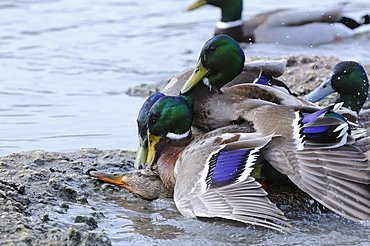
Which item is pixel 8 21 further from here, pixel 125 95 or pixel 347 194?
pixel 347 194

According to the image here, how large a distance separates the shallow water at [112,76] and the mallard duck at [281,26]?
0.88 feet

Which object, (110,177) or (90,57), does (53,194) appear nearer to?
(110,177)

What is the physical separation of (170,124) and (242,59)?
35.3 inches

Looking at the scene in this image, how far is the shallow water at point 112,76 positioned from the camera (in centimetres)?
487

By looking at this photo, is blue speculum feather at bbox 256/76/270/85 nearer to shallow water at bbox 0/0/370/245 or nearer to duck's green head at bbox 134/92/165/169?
duck's green head at bbox 134/92/165/169

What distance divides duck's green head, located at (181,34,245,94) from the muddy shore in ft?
2.95

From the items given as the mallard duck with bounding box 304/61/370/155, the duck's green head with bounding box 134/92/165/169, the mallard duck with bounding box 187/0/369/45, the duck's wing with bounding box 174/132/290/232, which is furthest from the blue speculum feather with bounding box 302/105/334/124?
the mallard duck with bounding box 187/0/369/45

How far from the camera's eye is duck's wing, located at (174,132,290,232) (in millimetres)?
4738

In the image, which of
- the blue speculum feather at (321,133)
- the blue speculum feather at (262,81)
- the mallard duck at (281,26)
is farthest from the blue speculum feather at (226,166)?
the mallard duck at (281,26)

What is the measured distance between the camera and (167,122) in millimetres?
5699

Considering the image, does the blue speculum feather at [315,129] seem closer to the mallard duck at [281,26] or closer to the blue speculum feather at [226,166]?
the blue speculum feather at [226,166]

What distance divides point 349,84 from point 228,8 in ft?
19.9

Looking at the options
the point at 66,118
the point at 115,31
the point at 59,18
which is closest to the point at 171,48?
the point at 115,31

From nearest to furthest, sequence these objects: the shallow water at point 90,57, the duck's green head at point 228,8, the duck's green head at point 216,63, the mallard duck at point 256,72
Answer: the duck's green head at point 216,63, the mallard duck at point 256,72, the shallow water at point 90,57, the duck's green head at point 228,8
